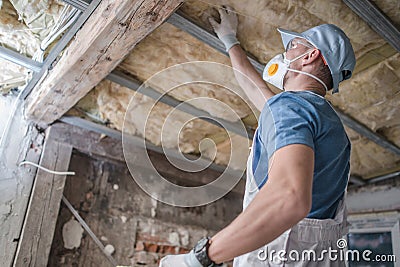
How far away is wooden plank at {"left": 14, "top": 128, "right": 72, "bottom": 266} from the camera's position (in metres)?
1.66

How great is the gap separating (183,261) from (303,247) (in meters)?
0.33

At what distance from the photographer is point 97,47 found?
1229 millimetres

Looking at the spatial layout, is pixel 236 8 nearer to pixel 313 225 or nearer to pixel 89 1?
pixel 89 1

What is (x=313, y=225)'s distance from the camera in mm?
887

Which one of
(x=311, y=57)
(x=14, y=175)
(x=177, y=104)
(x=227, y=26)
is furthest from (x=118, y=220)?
(x=311, y=57)

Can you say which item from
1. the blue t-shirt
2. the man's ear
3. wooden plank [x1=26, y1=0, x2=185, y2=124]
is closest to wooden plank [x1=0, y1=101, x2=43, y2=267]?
wooden plank [x1=26, y1=0, x2=185, y2=124]

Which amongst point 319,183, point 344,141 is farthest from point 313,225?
point 344,141

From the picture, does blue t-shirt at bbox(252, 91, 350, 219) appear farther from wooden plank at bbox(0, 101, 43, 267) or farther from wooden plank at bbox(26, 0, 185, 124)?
Result: wooden plank at bbox(0, 101, 43, 267)

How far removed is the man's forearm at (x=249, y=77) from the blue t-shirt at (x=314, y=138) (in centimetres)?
41

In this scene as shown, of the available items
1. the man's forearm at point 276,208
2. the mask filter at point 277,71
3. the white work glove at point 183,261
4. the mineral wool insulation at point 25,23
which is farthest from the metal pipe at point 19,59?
the man's forearm at point 276,208

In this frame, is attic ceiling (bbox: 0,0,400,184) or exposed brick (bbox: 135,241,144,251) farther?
exposed brick (bbox: 135,241,144,251)

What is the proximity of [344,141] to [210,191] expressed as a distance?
1776 millimetres

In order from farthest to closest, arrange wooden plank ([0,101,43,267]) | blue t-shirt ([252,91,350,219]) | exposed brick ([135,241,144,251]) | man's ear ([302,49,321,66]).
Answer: exposed brick ([135,241,144,251])
wooden plank ([0,101,43,267])
man's ear ([302,49,321,66])
blue t-shirt ([252,91,350,219])

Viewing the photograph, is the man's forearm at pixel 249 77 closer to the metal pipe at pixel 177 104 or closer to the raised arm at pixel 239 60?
the raised arm at pixel 239 60
